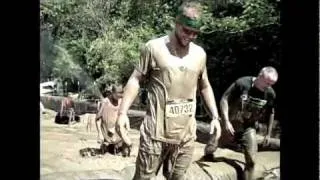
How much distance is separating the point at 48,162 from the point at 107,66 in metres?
0.59

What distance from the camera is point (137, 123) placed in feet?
10.0

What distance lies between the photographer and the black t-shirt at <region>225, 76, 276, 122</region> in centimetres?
311

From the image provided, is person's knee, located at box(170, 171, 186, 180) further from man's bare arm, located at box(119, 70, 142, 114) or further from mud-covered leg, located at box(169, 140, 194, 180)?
man's bare arm, located at box(119, 70, 142, 114)

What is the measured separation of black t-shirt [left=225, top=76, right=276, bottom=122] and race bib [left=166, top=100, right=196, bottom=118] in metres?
0.22

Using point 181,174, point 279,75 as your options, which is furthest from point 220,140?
point 279,75

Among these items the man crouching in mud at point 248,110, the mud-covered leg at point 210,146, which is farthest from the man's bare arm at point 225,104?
the mud-covered leg at point 210,146

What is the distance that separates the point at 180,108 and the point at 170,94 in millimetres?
98

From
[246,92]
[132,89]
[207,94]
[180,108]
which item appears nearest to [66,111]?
[132,89]

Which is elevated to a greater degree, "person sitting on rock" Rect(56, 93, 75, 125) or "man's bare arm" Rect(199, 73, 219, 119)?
"man's bare arm" Rect(199, 73, 219, 119)

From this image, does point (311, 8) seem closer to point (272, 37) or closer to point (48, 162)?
point (272, 37)

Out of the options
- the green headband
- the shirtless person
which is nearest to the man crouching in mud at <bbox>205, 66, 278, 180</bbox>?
the green headband

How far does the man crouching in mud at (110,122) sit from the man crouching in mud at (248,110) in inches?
19.2

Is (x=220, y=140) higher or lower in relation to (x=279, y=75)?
lower

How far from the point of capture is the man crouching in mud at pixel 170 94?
3010 millimetres
